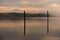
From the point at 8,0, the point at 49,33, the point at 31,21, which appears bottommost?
the point at 49,33

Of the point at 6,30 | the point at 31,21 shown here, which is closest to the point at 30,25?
the point at 31,21

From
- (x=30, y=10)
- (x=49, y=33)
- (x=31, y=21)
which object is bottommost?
(x=49, y=33)

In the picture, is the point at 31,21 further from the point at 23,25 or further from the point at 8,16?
the point at 8,16

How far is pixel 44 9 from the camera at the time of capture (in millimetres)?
1313

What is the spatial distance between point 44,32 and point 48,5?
323 millimetres

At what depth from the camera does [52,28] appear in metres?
1.30

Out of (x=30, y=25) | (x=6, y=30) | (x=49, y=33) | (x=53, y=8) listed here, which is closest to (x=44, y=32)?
(x=49, y=33)

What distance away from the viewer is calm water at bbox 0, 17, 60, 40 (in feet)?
4.24

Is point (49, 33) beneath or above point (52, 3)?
beneath

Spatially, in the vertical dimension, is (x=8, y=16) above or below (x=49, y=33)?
above

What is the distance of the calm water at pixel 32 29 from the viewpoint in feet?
4.24

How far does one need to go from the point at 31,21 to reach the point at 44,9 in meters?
0.21

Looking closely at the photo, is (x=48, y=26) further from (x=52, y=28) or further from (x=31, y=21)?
(x=31, y=21)

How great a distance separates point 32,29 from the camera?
133 centimetres
